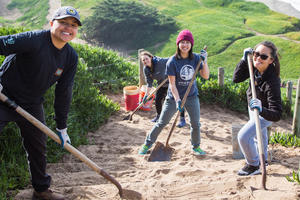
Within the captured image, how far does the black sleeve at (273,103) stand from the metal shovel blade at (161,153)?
1599mm

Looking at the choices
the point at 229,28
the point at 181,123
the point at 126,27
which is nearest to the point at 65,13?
the point at 181,123

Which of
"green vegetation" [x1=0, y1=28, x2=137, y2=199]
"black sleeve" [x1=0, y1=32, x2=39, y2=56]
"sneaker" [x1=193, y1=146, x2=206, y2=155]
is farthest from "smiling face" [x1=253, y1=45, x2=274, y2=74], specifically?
"green vegetation" [x1=0, y1=28, x2=137, y2=199]

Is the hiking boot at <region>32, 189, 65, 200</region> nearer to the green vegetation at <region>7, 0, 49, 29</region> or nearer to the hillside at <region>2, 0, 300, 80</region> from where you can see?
the hillside at <region>2, 0, 300, 80</region>

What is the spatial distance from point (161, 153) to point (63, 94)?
6.36 ft

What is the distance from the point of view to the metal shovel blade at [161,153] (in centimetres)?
421

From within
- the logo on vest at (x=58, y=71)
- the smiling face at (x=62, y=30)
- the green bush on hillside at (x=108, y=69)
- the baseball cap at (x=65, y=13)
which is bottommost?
the green bush on hillside at (x=108, y=69)

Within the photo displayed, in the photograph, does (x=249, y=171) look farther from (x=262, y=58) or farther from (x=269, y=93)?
(x=262, y=58)

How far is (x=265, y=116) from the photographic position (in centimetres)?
312

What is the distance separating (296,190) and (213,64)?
1827 centimetres

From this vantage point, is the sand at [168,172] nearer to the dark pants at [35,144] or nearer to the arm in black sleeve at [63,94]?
the dark pants at [35,144]

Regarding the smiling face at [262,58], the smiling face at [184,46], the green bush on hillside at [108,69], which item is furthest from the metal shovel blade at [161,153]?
the green bush on hillside at [108,69]

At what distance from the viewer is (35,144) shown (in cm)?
279

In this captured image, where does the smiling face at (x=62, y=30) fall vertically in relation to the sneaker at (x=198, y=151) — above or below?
above

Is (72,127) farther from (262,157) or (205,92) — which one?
(205,92)
